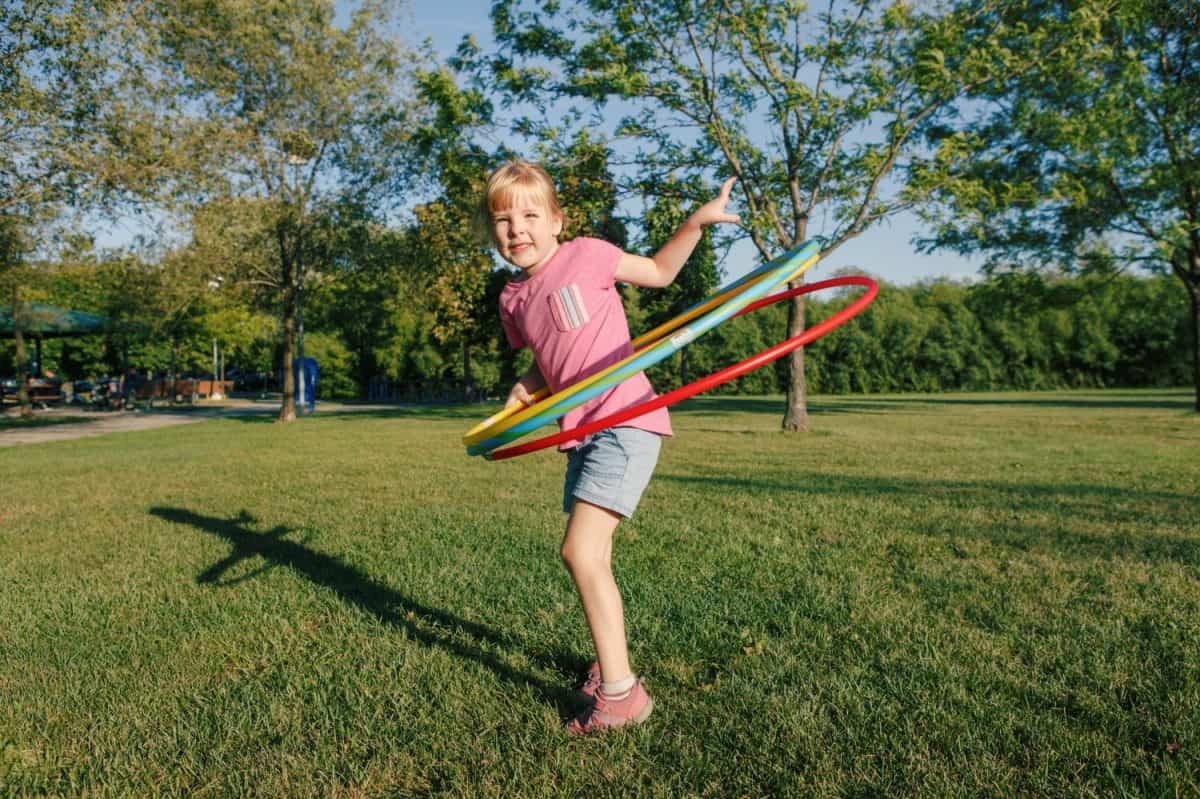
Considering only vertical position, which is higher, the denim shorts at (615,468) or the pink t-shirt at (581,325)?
the pink t-shirt at (581,325)

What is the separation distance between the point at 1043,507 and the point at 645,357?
5.98m

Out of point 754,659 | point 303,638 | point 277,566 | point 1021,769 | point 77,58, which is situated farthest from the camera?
point 77,58

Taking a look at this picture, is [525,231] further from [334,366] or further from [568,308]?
[334,366]

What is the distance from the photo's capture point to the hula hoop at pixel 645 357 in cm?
302

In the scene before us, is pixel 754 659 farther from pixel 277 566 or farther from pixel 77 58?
pixel 77 58

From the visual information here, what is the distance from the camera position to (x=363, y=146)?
22.8 m

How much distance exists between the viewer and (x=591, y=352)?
10.8 feet

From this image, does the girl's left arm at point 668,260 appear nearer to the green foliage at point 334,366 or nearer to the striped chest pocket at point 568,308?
the striped chest pocket at point 568,308

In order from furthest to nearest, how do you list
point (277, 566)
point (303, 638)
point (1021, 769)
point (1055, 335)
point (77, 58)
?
point (1055, 335), point (77, 58), point (277, 566), point (303, 638), point (1021, 769)

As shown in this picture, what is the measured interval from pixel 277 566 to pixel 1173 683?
4.84m

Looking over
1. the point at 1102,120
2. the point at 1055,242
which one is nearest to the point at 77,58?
the point at 1102,120

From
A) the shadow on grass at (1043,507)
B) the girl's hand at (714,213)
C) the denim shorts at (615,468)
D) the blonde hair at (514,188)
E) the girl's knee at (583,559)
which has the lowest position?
the shadow on grass at (1043,507)

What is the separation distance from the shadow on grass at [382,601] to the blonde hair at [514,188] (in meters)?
1.90

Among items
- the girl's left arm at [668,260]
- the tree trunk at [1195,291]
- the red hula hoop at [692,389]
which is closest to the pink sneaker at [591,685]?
the red hula hoop at [692,389]
